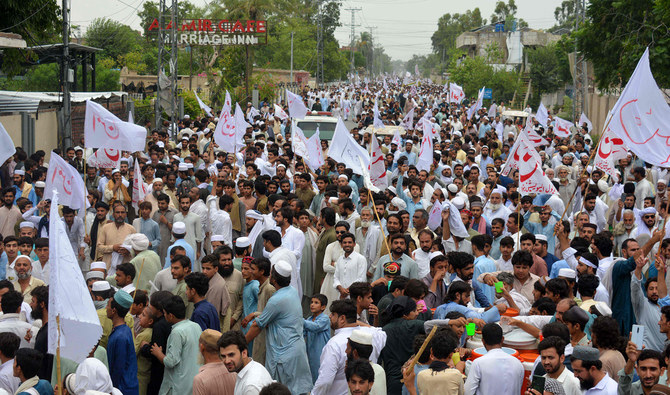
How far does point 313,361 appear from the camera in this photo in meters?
7.42

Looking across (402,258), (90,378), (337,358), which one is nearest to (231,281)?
(402,258)

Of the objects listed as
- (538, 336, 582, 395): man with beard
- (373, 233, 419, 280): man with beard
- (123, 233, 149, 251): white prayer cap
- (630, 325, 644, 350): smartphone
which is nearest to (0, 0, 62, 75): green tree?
(123, 233, 149, 251): white prayer cap

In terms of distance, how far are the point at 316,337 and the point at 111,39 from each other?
61.4m

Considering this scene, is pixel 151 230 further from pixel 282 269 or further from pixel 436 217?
pixel 282 269

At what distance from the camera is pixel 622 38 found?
26531 mm

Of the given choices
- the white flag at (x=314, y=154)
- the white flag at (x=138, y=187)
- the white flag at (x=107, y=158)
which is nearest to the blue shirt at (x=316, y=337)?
the white flag at (x=138, y=187)

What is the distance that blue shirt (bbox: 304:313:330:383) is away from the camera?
714 centimetres

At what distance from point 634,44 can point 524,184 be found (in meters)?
14.0

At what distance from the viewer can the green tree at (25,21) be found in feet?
68.9

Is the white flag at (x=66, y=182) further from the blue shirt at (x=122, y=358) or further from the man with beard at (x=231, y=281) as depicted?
the blue shirt at (x=122, y=358)

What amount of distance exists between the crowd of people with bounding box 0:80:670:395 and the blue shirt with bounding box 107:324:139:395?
1cm

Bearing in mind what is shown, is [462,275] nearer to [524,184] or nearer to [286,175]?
[524,184]

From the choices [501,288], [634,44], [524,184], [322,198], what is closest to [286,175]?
[322,198]

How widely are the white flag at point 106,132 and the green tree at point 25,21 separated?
9486 millimetres
